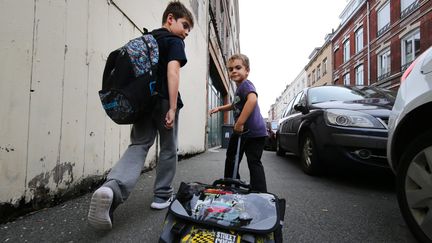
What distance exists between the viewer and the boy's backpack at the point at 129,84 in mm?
1980

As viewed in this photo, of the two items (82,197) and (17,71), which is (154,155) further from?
(17,71)

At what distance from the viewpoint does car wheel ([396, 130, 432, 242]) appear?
1.81 m

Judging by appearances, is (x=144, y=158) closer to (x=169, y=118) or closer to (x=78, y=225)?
(x=169, y=118)

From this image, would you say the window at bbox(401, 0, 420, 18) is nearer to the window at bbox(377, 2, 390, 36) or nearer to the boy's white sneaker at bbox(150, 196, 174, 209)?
the window at bbox(377, 2, 390, 36)

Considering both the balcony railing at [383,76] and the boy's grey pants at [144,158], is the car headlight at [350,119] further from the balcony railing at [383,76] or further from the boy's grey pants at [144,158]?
the balcony railing at [383,76]

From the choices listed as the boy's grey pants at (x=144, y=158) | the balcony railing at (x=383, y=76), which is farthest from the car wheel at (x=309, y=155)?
the balcony railing at (x=383, y=76)

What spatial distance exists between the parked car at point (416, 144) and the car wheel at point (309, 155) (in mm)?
1808

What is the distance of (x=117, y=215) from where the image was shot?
7.93 ft

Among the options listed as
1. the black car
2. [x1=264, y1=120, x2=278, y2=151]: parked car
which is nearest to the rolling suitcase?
the black car

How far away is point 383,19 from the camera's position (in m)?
22.0

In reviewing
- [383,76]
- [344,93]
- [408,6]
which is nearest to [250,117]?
[344,93]

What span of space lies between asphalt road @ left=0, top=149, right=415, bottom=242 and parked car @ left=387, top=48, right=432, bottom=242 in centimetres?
27

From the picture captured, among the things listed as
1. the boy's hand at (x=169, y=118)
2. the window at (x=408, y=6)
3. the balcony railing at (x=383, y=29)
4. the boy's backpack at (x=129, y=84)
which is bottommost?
the boy's hand at (x=169, y=118)

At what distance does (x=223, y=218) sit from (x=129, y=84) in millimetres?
1055
